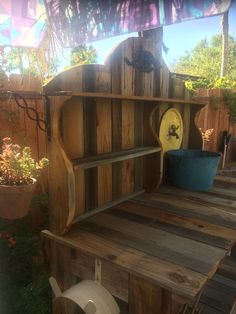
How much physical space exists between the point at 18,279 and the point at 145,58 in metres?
1.78

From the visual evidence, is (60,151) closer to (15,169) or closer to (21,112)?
(15,169)

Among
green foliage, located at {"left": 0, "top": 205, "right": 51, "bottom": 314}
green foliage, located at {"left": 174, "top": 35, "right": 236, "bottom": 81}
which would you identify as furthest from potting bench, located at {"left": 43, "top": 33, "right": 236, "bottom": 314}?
green foliage, located at {"left": 174, "top": 35, "right": 236, "bottom": 81}

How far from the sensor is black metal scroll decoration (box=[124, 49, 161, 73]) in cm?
190

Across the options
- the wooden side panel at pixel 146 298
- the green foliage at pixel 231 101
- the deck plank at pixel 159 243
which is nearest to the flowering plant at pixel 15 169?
the deck plank at pixel 159 243

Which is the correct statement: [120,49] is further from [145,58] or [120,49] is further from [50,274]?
[50,274]

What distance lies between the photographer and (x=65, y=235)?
143 cm

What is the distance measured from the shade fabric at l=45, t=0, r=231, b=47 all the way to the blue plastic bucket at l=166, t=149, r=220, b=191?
97 cm

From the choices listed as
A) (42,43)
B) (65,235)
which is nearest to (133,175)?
(65,235)

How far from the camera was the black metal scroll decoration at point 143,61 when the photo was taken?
190 cm

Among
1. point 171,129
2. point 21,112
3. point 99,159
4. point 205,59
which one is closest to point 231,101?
point 171,129

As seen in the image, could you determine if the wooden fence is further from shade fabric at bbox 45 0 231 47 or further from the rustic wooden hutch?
the rustic wooden hutch

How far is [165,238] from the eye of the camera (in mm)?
1415

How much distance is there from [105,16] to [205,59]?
79.0 ft

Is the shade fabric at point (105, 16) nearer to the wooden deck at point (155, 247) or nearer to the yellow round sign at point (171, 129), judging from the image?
the yellow round sign at point (171, 129)
